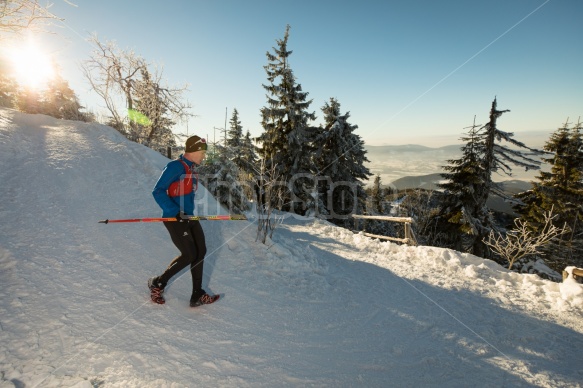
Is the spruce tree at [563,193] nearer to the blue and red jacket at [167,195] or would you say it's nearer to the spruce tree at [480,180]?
the spruce tree at [480,180]

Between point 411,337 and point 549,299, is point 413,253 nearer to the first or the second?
point 549,299

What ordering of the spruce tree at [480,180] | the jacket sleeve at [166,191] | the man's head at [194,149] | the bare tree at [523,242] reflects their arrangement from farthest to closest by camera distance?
1. the spruce tree at [480,180]
2. the bare tree at [523,242]
3. the man's head at [194,149]
4. the jacket sleeve at [166,191]

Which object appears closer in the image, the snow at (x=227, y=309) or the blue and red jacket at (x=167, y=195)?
the snow at (x=227, y=309)

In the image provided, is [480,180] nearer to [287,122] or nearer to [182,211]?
[287,122]

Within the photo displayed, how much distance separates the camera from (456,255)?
7250 mm

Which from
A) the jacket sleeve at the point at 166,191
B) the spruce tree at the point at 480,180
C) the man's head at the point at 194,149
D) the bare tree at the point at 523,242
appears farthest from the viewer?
the spruce tree at the point at 480,180

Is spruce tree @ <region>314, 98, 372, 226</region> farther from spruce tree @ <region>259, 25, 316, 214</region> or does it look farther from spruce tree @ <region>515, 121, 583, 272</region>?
spruce tree @ <region>515, 121, 583, 272</region>

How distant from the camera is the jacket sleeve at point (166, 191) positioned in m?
3.23

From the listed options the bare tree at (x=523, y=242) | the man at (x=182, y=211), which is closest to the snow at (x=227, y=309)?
the man at (x=182, y=211)

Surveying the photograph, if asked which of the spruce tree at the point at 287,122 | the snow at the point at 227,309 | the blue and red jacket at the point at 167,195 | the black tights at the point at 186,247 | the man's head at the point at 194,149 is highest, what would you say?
the spruce tree at the point at 287,122

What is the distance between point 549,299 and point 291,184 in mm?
16635

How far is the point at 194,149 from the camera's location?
3477mm

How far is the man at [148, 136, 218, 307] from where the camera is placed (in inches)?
128

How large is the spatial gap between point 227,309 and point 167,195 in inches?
70.7
